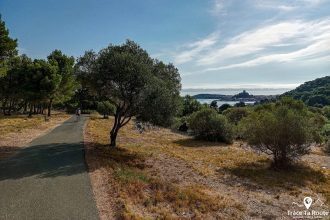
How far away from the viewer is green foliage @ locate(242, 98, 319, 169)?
25.1 metres

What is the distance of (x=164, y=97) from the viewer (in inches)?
941

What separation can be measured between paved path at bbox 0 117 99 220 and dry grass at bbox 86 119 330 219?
0.89 metres

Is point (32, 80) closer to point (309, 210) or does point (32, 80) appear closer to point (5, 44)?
point (5, 44)

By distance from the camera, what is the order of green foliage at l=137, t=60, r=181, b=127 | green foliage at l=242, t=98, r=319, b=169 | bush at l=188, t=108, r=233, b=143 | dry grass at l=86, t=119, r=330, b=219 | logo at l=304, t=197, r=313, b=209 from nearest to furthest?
dry grass at l=86, t=119, r=330, b=219 < logo at l=304, t=197, r=313, b=209 < green foliage at l=137, t=60, r=181, b=127 < green foliage at l=242, t=98, r=319, b=169 < bush at l=188, t=108, r=233, b=143

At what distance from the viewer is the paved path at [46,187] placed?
36.2 ft

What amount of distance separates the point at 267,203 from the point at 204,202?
363cm

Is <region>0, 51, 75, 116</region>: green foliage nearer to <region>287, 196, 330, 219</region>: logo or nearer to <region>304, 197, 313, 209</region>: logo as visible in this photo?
<region>304, 197, 313, 209</region>: logo

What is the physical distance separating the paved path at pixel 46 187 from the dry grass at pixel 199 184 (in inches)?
34.9

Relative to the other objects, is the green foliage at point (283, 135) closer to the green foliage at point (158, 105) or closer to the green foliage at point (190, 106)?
the green foliage at point (158, 105)

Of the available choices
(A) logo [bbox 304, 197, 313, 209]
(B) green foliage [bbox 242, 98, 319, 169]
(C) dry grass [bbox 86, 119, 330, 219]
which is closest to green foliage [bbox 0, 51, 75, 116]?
(C) dry grass [bbox 86, 119, 330, 219]

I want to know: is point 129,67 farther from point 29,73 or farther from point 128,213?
point 29,73

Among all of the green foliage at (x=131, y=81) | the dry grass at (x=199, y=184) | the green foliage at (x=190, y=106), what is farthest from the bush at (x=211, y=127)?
the green foliage at (x=190, y=106)

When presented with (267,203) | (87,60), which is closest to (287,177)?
(267,203)

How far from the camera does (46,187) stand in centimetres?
1380
